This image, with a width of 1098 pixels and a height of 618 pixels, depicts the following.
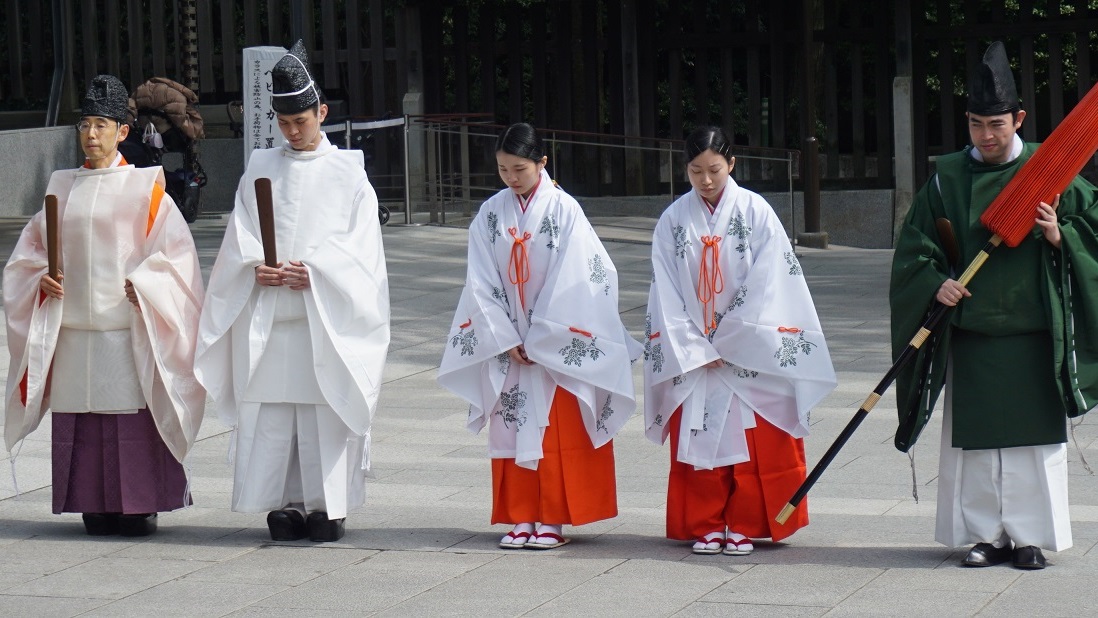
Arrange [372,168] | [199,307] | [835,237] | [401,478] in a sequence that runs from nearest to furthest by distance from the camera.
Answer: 1. [199,307]
2. [401,478]
3. [835,237]
4. [372,168]

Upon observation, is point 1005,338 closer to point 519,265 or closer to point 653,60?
point 519,265

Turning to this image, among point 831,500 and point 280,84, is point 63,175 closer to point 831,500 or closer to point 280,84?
point 280,84

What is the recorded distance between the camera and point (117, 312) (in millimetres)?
5379

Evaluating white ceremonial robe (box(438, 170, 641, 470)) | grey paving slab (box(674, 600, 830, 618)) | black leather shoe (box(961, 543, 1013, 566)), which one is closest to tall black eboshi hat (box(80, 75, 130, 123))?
white ceremonial robe (box(438, 170, 641, 470))

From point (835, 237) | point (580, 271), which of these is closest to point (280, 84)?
point (580, 271)

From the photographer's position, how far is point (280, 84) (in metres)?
5.19

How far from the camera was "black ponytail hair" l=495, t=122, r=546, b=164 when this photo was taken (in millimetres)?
5004

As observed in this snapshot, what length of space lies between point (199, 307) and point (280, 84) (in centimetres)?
90

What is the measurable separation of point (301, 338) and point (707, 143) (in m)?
1.57

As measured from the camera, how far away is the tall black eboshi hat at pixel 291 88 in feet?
17.0

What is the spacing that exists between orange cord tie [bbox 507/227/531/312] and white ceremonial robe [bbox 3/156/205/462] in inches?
47.5

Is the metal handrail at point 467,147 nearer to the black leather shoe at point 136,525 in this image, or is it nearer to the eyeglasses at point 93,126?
the eyeglasses at point 93,126

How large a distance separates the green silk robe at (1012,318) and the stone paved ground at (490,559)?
480mm

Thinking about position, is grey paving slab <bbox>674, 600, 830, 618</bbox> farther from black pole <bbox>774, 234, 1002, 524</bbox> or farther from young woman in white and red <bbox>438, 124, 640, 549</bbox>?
young woman in white and red <bbox>438, 124, 640, 549</bbox>
